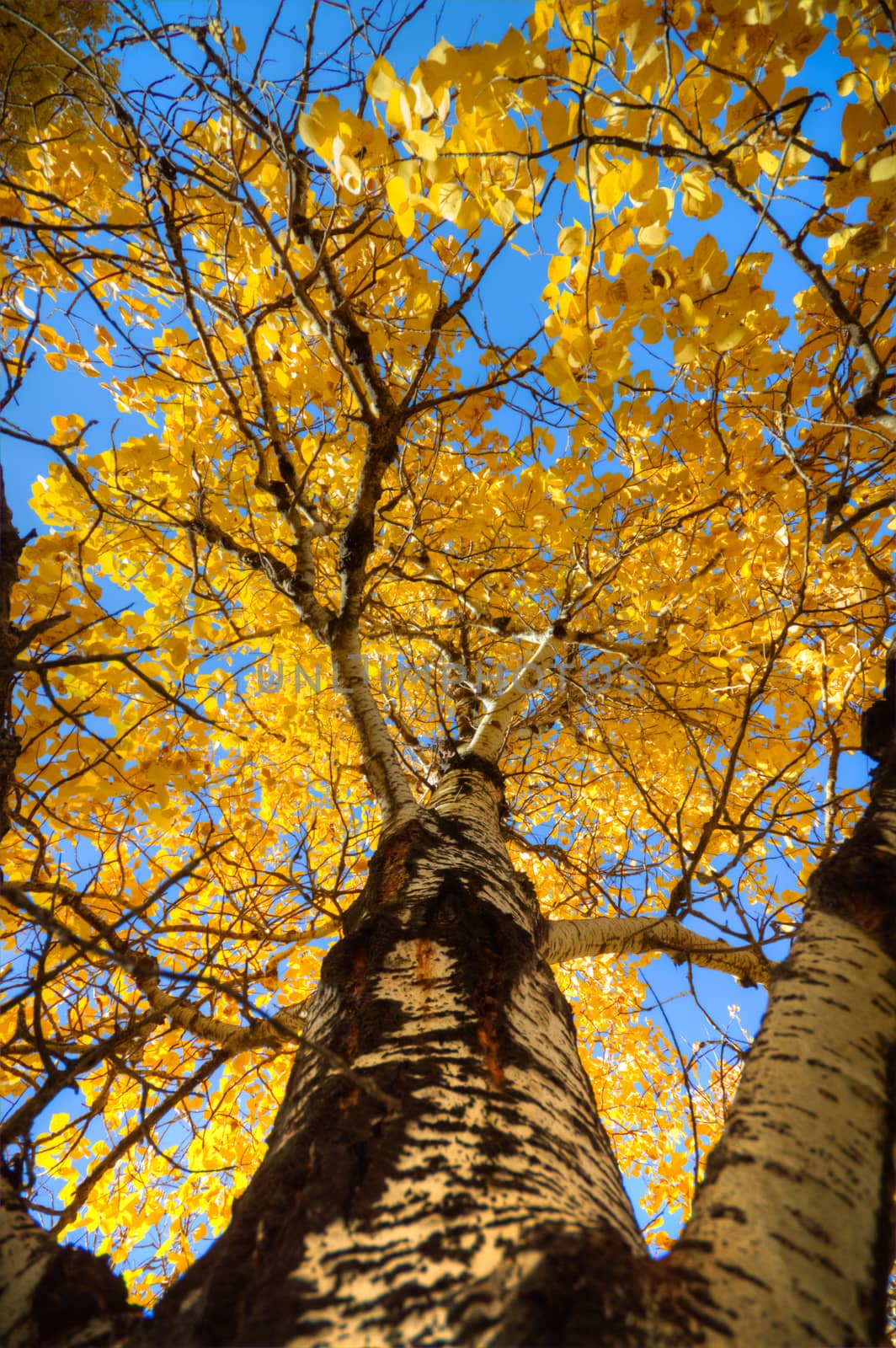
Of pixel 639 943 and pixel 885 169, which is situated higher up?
pixel 885 169

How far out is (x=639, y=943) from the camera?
2.47 m

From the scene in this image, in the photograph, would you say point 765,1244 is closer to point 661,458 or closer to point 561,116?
point 561,116

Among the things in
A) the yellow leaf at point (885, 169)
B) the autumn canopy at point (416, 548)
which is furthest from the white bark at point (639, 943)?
the yellow leaf at point (885, 169)

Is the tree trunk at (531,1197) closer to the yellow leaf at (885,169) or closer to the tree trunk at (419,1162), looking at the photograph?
the tree trunk at (419,1162)

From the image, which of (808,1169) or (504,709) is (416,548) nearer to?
(504,709)

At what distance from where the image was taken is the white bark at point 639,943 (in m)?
2.22

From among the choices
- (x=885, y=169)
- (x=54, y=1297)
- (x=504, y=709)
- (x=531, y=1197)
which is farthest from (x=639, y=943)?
(x=885, y=169)

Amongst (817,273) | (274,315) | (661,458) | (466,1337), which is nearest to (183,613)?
(274,315)

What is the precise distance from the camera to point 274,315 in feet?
10.9

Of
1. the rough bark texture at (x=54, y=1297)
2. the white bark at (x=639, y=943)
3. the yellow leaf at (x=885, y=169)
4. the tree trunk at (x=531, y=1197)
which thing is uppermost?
the yellow leaf at (x=885, y=169)

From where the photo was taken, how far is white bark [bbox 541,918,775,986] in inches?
87.3

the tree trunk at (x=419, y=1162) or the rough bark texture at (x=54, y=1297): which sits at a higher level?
the tree trunk at (x=419, y=1162)

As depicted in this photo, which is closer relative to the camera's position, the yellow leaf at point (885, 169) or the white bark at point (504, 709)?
the yellow leaf at point (885, 169)

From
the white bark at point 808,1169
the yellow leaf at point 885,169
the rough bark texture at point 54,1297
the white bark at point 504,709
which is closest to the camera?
the white bark at point 808,1169
